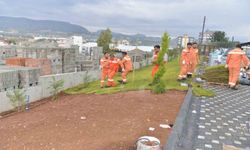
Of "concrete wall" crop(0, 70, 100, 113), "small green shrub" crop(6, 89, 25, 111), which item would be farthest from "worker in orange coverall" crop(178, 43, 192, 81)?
"concrete wall" crop(0, 70, 100, 113)

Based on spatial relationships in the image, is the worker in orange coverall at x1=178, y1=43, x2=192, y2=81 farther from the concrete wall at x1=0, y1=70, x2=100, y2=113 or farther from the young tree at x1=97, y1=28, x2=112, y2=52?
the young tree at x1=97, y1=28, x2=112, y2=52

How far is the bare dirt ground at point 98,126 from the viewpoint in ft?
13.0

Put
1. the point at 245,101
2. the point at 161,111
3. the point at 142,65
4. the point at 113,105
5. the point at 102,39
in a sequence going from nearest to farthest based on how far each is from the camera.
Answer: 1. the point at 161,111
2. the point at 113,105
3. the point at 245,101
4. the point at 142,65
5. the point at 102,39

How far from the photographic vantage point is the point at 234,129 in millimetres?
4688

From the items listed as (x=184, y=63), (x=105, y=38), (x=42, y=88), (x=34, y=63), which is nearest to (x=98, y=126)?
(x=184, y=63)

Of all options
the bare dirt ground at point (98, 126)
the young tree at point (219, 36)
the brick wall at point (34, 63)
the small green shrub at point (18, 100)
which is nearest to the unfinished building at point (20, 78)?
the small green shrub at point (18, 100)

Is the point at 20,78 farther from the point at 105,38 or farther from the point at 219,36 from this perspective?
the point at 105,38

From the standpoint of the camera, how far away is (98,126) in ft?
15.3

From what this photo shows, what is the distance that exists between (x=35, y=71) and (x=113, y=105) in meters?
7.69

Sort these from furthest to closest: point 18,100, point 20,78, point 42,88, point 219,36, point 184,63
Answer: point 219,36 < point 42,88 < point 20,78 < point 18,100 < point 184,63

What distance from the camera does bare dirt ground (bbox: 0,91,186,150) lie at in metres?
3.95

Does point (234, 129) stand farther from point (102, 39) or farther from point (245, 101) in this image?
point (102, 39)

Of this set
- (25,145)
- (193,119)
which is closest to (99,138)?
(25,145)

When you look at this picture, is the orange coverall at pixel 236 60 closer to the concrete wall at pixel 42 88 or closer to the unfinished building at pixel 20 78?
the concrete wall at pixel 42 88
